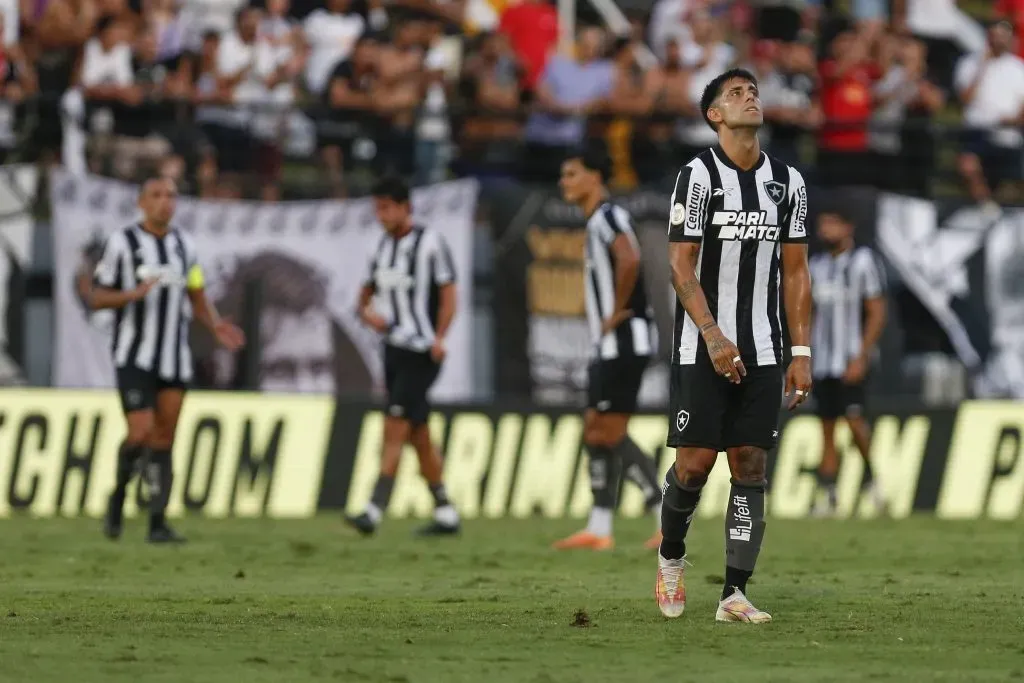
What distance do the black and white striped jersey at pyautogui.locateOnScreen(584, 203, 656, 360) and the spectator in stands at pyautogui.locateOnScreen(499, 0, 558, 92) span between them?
26.2 feet

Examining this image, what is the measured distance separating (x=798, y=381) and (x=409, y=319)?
22.6 feet

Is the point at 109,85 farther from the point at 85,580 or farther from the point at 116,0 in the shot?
the point at 85,580

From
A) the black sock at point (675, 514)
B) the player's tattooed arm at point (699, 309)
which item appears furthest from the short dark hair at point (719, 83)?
the black sock at point (675, 514)

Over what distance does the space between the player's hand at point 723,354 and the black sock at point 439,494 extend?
6.83 meters

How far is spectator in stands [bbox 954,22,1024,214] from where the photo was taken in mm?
21609

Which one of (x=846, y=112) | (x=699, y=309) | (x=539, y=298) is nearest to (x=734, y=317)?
(x=699, y=309)

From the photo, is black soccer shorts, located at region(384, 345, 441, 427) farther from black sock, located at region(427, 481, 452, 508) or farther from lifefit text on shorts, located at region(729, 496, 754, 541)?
lifefit text on shorts, located at region(729, 496, 754, 541)

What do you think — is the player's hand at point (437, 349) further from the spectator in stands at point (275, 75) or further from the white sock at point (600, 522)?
the spectator in stands at point (275, 75)

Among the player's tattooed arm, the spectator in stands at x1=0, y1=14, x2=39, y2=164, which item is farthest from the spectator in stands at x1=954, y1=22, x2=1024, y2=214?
the player's tattooed arm

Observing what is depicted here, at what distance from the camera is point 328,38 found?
20.4m

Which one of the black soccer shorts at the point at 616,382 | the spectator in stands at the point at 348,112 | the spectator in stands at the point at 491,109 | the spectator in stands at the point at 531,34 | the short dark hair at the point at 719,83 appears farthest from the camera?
the spectator in stands at the point at 531,34

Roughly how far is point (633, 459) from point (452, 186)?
18.6 ft

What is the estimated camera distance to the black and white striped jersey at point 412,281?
1543 cm

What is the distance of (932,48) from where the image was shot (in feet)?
79.4
